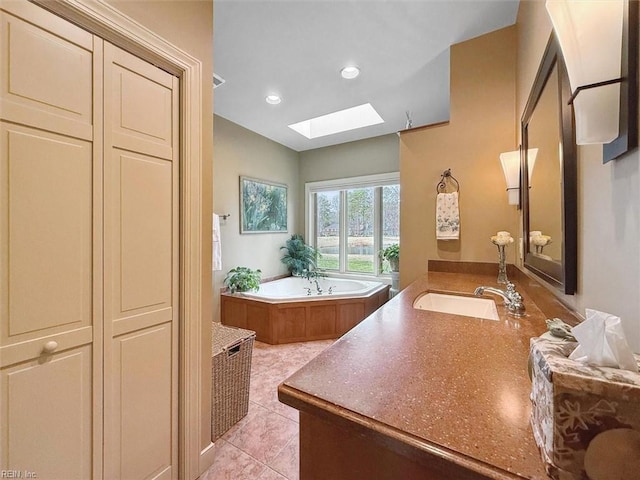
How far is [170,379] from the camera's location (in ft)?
4.21

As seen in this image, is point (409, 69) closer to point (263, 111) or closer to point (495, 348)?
point (263, 111)

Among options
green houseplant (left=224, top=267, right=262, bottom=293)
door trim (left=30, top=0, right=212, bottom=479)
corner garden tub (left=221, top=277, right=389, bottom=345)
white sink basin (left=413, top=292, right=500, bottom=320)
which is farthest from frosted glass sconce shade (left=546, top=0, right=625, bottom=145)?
green houseplant (left=224, top=267, right=262, bottom=293)

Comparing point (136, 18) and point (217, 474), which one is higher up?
point (136, 18)

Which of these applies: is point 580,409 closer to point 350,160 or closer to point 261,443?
point 261,443

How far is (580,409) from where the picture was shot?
0.35 meters

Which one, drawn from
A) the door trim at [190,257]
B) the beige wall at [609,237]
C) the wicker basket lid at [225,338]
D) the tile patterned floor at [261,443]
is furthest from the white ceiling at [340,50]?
the tile patterned floor at [261,443]

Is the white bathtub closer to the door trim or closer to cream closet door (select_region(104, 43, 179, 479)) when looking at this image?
the door trim

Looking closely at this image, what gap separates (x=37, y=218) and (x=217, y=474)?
1484 millimetres

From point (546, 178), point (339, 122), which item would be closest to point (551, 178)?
point (546, 178)

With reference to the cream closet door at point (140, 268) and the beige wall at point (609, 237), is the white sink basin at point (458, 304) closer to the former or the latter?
the beige wall at point (609, 237)

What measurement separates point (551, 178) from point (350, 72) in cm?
200

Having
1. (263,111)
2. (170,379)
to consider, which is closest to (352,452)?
(170,379)

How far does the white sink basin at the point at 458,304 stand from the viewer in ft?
4.89

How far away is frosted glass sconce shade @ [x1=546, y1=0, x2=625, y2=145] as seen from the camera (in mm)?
573
